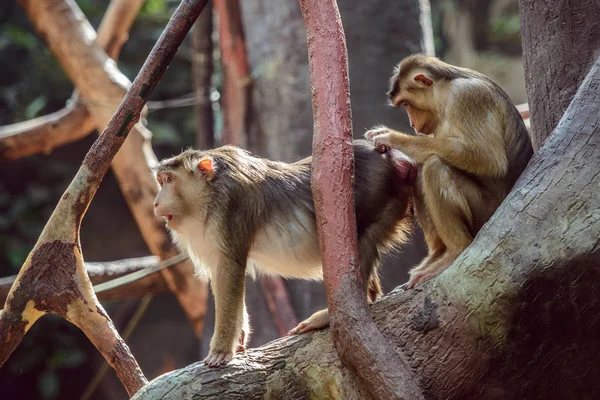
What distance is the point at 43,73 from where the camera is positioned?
1209 cm

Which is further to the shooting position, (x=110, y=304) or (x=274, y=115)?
(x=110, y=304)

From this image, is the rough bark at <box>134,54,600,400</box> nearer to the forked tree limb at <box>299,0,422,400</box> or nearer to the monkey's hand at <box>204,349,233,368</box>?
the monkey's hand at <box>204,349,233,368</box>

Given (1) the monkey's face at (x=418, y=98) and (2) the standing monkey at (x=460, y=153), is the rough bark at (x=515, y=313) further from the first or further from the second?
(1) the monkey's face at (x=418, y=98)

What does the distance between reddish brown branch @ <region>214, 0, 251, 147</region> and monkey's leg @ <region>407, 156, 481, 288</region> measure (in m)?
5.49

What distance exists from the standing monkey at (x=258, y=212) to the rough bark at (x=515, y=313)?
1.24ft

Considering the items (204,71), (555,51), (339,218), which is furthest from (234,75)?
(339,218)

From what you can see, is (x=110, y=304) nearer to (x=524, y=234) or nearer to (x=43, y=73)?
(x=43, y=73)

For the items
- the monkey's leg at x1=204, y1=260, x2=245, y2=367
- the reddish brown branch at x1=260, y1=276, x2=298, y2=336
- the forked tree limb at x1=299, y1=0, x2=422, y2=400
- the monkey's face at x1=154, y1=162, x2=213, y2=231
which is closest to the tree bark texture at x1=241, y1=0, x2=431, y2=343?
the reddish brown branch at x1=260, y1=276, x2=298, y2=336

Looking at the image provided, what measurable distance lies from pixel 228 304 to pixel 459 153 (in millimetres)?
1379

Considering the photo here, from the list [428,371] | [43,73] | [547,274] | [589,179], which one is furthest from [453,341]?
[43,73]

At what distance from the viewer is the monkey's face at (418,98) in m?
Answer: 3.93

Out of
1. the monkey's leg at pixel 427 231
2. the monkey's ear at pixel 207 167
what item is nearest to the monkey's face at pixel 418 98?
the monkey's leg at pixel 427 231

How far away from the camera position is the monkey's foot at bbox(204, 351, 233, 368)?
350 centimetres

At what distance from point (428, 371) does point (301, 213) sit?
3.82ft
